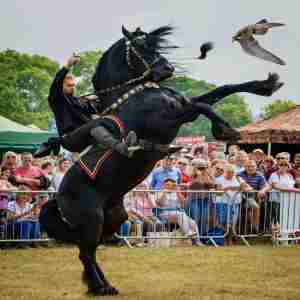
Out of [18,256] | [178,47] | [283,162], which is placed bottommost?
[18,256]

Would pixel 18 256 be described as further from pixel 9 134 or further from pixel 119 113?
pixel 9 134

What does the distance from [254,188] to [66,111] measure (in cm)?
643

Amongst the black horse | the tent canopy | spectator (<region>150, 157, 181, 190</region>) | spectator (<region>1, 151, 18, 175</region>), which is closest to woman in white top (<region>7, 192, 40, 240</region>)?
spectator (<region>1, 151, 18, 175</region>)

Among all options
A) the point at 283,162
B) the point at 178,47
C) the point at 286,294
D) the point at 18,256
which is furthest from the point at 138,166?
the point at 283,162

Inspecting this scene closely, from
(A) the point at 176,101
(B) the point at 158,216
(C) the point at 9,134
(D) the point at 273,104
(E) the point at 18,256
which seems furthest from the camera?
(D) the point at 273,104

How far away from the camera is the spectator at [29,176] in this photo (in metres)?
13.2

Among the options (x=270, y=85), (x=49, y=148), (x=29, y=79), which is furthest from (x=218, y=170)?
(x=29, y=79)

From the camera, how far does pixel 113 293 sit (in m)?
8.11

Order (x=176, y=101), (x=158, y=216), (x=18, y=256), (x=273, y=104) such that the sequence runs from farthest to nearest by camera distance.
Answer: (x=273, y=104) → (x=158, y=216) → (x=18, y=256) → (x=176, y=101)

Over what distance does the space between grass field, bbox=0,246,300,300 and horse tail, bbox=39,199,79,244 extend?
57 cm

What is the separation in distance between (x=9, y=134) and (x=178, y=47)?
13.7 metres

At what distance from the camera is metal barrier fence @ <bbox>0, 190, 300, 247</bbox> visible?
1293cm

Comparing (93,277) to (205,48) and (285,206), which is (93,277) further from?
(285,206)

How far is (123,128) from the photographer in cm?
801
